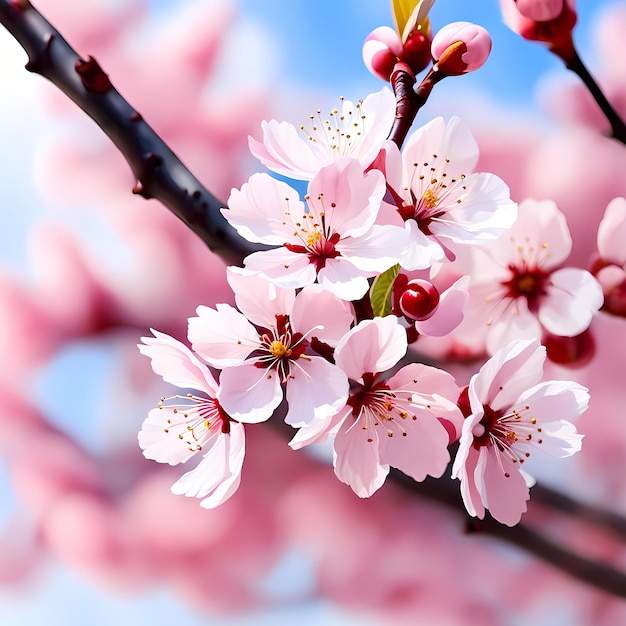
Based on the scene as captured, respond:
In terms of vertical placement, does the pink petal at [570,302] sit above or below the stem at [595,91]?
below

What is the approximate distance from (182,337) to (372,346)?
0.37m

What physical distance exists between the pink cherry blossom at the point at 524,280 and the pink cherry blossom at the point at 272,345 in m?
0.25

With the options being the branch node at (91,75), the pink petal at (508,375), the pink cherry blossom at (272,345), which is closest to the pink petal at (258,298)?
the pink cherry blossom at (272,345)

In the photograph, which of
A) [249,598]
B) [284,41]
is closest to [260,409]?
[249,598]

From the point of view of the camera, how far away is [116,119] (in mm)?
539

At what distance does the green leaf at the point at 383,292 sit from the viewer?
40 cm

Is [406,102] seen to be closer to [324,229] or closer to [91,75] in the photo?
[324,229]

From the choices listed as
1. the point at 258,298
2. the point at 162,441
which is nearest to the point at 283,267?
the point at 258,298

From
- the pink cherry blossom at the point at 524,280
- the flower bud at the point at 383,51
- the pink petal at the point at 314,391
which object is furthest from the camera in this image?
the pink cherry blossom at the point at 524,280

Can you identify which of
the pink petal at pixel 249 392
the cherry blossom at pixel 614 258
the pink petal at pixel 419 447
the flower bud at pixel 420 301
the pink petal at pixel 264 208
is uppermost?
the pink petal at pixel 264 208

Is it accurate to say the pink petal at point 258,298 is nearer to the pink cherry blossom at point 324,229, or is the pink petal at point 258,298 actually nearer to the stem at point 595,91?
the pink cherry blossom at point 324,229

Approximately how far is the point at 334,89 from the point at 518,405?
Answer: 0.44 metres

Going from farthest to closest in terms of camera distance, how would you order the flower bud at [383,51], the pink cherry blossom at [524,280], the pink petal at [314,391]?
the pink cherry blossom at [524,280]
the flower bud at [383,51]
the pink petal at [314,391]

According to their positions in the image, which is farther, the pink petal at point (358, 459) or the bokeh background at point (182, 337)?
the bokeh background at point (182, 337)
